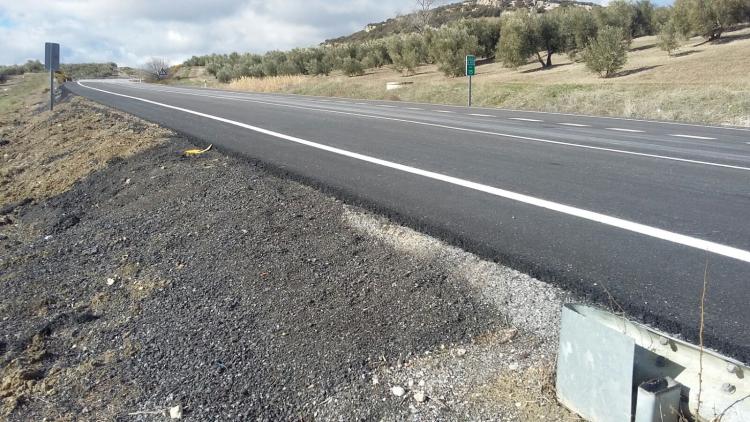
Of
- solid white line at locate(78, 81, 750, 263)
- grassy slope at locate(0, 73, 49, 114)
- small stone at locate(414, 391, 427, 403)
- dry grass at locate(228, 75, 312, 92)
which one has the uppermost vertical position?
dry grass at locate(228, 75, 312, 92)

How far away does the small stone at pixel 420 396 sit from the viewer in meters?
3.14

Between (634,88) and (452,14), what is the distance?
332 feet

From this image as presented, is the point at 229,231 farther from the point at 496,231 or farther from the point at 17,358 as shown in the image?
the point at 496,231

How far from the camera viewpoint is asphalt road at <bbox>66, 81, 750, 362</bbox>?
4242mm

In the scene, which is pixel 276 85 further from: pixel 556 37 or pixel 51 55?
pixel 51 55

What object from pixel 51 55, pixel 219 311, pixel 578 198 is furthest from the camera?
pixel 51 55

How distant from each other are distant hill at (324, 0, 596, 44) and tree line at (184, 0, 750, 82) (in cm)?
4049

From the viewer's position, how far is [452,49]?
160ft

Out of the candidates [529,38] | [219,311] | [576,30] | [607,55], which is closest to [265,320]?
[219,311]

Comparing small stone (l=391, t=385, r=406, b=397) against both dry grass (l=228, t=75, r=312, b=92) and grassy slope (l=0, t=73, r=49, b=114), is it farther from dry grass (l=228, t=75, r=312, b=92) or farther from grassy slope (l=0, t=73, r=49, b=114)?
dry grass (l=228, t=75, r=312, b=92)

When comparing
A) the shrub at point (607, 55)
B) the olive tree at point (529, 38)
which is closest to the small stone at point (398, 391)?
the shrub at point (607, 55)

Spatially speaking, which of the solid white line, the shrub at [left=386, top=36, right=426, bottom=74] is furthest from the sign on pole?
the shrub at [left=386, top=36, right=426, bottom=74]

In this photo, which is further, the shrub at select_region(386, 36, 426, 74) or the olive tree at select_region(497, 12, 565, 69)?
the shrub at select_region(386, 36, 426, 74)

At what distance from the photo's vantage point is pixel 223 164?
29.1ft
